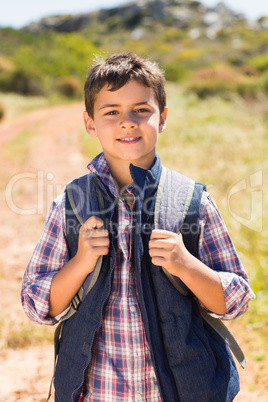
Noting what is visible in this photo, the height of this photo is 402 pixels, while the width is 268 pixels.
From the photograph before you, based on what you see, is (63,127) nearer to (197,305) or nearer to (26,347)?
(26,347)

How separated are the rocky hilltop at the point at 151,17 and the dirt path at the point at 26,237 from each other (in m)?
66.1

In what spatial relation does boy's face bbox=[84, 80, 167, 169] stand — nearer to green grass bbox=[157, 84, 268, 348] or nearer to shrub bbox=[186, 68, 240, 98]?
green grass bbox=[157, 84, 268, 348]

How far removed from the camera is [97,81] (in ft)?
4.49

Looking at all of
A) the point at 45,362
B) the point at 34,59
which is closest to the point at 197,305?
the point at 45,362

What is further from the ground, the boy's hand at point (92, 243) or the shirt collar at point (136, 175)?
the shirt collar at point (136, 175)

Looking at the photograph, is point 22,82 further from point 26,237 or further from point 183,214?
point 183,214

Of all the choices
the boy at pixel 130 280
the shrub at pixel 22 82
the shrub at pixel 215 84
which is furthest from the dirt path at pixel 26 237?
the shrub at pixel 22 82

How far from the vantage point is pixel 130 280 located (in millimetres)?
1282

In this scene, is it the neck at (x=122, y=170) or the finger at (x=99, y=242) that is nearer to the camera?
the finger at (x=99, y=242)

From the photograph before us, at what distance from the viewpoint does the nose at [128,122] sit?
1.27 meters

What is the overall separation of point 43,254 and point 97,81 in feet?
1.92

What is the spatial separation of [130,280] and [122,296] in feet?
0.18

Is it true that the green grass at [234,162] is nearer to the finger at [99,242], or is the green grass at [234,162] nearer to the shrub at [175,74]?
the finger at [99,242]

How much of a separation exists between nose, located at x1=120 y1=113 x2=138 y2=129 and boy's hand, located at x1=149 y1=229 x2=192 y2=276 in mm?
334
